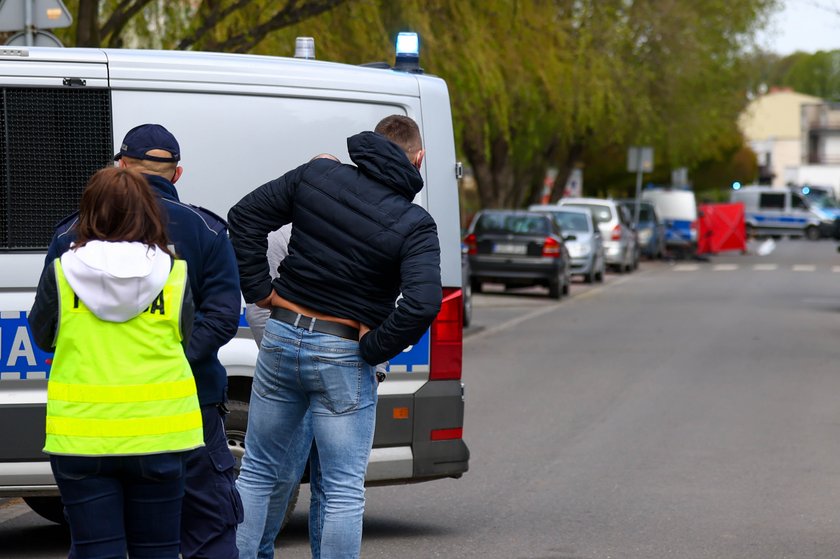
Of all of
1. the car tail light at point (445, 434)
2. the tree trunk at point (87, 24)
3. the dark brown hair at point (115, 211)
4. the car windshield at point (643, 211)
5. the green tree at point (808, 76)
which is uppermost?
the green tree at point (808, 76)

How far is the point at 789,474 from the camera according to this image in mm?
9062

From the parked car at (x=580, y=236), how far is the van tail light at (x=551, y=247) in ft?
12.5

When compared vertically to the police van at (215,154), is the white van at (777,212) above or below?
below

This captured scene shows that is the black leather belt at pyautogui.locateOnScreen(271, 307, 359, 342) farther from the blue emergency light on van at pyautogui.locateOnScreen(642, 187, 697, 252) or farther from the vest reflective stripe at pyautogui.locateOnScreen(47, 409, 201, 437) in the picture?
the blue emergency light on van at pyautogui.locateOnScreen(642, 187, 697, 252)

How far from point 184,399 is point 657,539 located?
3.58 m

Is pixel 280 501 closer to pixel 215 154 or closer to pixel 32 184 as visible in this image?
pixel 215 154

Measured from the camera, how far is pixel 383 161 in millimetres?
5016

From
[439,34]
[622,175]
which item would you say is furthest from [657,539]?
[622,175]

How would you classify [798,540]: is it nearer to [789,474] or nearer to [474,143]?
[789,474]

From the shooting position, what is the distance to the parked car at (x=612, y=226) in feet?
113

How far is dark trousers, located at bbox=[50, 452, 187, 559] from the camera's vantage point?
4051 mm

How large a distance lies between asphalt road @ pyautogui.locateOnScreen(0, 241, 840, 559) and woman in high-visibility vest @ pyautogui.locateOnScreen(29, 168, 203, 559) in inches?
101

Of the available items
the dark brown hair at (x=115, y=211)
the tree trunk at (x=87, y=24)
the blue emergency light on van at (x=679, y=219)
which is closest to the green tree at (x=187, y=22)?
the tree trunk at (x=87, y=24)

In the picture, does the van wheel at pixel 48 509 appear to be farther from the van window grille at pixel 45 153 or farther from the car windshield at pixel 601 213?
the car windshield at pixel 601 213
